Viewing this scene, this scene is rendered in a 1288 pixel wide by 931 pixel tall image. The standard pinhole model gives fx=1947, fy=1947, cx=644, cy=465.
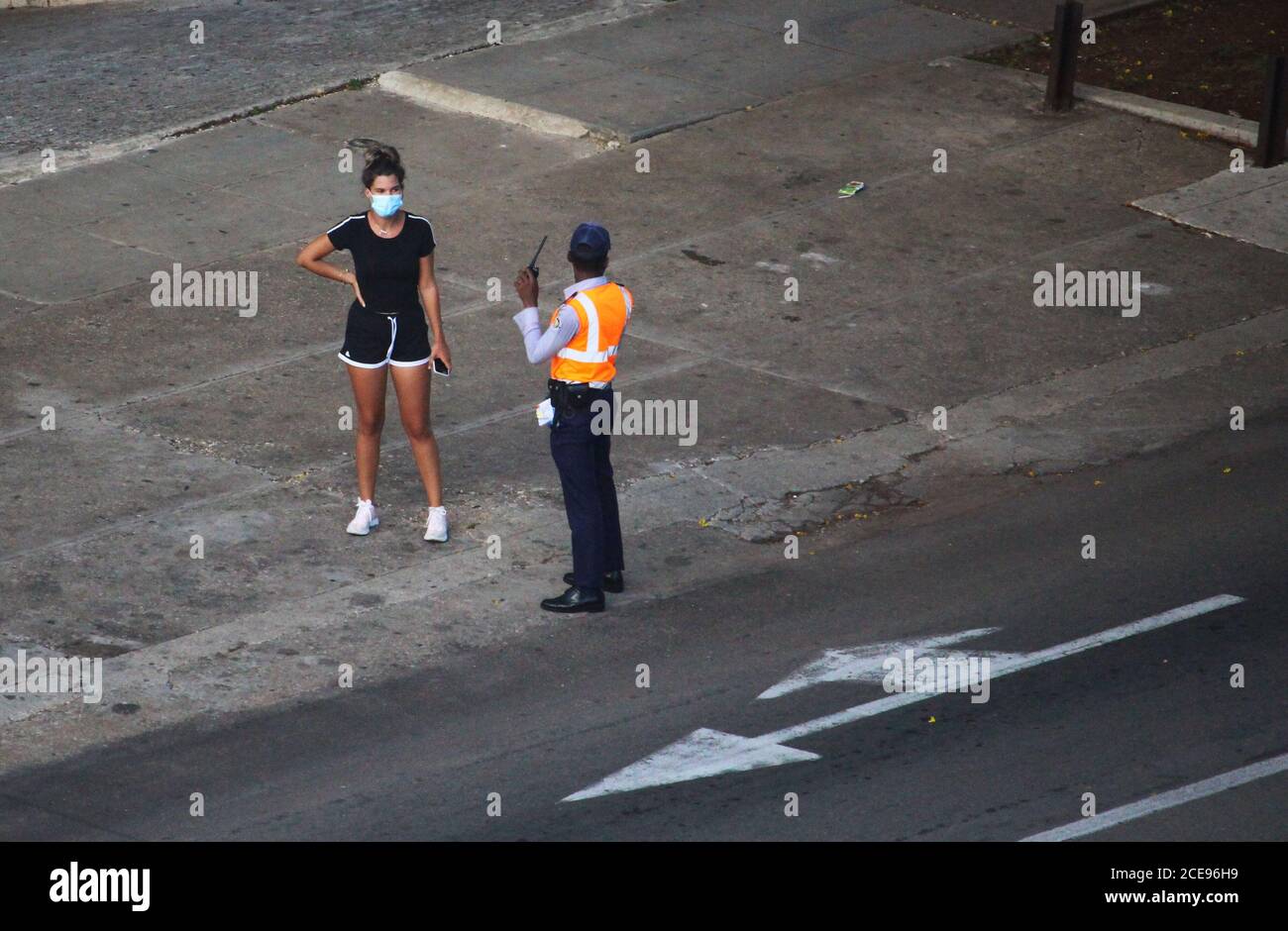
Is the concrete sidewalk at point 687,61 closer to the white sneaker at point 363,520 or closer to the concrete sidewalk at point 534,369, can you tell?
the concrete sidewalk at point 534,369

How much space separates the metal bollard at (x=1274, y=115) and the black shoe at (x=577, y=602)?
876 cm

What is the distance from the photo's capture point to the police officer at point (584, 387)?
891 centimetres

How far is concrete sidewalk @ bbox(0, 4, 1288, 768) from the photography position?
9.43 metres

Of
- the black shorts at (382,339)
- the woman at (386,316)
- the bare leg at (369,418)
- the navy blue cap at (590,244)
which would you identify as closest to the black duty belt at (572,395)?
the navy blue cap at (590,244)

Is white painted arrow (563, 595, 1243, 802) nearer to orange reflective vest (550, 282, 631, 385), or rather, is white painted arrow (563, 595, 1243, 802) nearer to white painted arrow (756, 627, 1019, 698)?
white painted arrow (756, 627, 1019, 698)

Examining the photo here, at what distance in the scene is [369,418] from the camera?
32.6 ft

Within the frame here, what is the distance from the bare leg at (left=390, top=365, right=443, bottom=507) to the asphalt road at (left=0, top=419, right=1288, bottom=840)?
1245 millimetres

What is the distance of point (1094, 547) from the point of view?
993cm

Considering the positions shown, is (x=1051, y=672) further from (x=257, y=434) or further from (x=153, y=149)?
(x=153, y=149)

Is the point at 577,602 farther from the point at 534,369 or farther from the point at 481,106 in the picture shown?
the point at 481,106

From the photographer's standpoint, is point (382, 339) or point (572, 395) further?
point (382, 339)

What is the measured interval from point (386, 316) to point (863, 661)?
2.92 metres

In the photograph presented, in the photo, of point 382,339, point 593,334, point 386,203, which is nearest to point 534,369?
point 382,339

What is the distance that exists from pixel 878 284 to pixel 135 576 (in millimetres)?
6003
